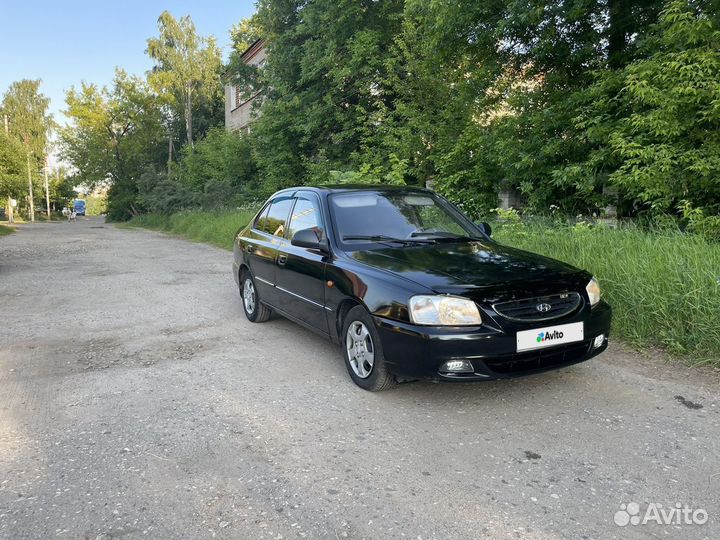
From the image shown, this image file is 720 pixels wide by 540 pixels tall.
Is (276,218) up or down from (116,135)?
down

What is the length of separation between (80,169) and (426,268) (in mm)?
46297

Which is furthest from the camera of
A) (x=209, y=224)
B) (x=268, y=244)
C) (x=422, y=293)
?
(x=209, y=224)

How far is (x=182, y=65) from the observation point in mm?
41562

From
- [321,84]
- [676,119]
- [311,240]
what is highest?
[321,84]

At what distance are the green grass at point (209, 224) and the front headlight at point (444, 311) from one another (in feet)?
42.2

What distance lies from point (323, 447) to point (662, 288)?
3.77 metres

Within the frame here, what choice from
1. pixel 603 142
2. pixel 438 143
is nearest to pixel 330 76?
pixel 438 143

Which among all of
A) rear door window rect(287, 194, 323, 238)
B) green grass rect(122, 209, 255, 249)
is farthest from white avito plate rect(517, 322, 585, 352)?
green grass rect(122, 209, 255, 249)

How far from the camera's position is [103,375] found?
461 centimetres

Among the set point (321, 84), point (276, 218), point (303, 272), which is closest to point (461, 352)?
point (303, 272)

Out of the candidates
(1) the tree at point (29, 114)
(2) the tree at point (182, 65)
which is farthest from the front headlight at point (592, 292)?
(1) the tree at point (29, 114)

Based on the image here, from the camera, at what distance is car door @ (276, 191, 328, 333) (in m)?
4.74

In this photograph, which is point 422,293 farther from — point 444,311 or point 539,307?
point 539,307

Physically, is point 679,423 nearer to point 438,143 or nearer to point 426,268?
point 426,268
